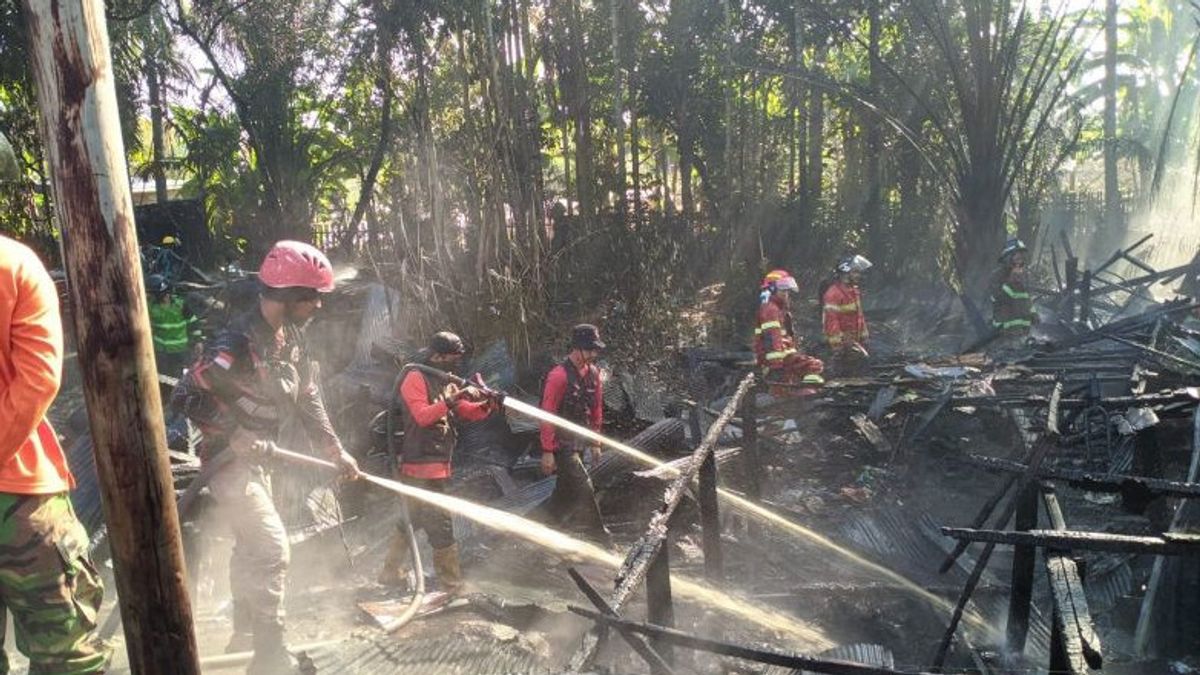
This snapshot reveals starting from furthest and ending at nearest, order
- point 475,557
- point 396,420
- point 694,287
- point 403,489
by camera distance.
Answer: point 694,287, point 475,557, point 396,420, point 403,489

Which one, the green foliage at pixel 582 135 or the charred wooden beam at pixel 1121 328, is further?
the green foliage at pixel 582 135

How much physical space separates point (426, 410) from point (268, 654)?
176cm

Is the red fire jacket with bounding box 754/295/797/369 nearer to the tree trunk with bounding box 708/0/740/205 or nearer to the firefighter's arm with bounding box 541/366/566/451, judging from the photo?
the firefighter's arm with bounding box 541/366/566/451

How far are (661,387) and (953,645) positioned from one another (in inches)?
225

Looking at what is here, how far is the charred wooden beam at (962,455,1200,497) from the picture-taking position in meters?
3.47

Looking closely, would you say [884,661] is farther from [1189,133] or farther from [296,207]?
[1189,133]

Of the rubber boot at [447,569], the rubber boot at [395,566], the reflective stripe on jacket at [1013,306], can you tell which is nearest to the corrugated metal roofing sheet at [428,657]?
the rubber boot at [447,569]

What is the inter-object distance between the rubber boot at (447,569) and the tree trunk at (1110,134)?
22.1m

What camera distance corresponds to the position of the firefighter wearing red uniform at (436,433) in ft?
17.8

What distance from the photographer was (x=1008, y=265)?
33.2ft

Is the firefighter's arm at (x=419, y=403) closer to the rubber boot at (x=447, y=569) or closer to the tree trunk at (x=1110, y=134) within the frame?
the rubber boot at (x=447, y=569)

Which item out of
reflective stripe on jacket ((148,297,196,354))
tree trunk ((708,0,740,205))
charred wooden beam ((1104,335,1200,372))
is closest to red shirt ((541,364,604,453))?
charred wooden beam ((1104,335,1200,372))

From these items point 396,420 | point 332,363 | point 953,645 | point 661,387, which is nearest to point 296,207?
point 332,363

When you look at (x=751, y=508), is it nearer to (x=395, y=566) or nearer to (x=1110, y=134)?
(x=395, y=566)
